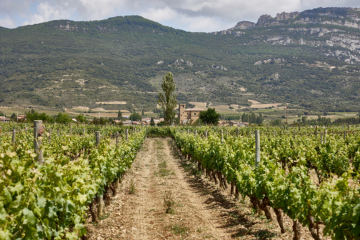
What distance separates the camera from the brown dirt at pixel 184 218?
17.1 feet

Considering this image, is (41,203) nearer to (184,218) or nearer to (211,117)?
(184,218)

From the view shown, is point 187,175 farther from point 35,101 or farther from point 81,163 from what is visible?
point 35,101

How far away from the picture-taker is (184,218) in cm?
616

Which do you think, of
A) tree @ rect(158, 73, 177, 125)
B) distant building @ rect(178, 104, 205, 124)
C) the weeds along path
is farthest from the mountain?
the weeds along path

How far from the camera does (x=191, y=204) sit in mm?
7199

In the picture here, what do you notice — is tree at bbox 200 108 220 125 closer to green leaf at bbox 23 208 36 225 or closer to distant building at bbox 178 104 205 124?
distant building at bbox 178 104 205 124

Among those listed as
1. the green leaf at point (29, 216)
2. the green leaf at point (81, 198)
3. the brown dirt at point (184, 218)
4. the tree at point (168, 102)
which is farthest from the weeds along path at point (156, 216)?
the tree at point (168, 102)

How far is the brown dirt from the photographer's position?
5.23 meters

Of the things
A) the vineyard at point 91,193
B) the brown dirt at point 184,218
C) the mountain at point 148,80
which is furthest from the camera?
the mountain at point 148,80

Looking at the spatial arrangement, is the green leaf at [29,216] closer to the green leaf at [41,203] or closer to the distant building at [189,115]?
the green leaf at [41,203]

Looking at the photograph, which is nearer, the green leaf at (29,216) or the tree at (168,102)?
the green leaf at (29,216)

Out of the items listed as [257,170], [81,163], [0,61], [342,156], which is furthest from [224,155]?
[0,61]

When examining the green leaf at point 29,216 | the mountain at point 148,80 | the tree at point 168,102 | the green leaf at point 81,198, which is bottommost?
the green leaf at point 81,198

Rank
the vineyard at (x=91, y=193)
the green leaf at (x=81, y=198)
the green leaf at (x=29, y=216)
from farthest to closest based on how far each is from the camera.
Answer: the green leaf at (x=81, y=198)
the vineyard at (x=91, y=193)
the green leaf at (x=29, y=216)
